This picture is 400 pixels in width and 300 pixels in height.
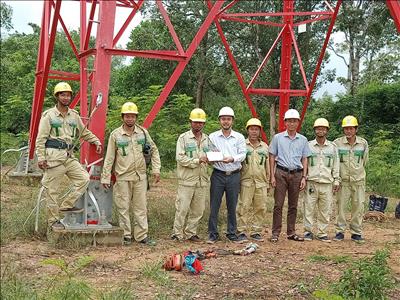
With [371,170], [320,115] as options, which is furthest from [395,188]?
[320,115]

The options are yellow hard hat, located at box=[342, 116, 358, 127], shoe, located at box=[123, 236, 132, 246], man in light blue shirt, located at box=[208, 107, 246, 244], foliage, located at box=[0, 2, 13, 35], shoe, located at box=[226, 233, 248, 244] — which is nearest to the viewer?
shoe, located at box=[123, 236, 132, 246]

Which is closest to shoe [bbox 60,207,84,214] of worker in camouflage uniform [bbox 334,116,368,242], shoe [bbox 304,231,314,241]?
shoe [bbox 304,231,314,241]

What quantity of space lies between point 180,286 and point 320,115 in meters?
23.9

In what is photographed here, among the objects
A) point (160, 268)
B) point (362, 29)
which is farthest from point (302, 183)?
point (362, 29)

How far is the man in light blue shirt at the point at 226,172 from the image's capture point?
7.77 metres

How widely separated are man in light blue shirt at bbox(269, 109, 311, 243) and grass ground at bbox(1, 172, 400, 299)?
1.91 feet

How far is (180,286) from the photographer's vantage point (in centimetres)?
539

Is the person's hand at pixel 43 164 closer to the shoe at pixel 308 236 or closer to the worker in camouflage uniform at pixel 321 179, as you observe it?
the worker in camouflage uniform at pixel 321 179

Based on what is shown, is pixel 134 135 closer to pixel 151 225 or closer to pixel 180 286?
pixel 151 225

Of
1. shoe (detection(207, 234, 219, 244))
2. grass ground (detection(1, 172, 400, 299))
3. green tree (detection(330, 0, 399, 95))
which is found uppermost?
green tree (detection(330, 0, 399, 95))

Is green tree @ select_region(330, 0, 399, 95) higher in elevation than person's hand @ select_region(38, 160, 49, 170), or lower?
higher

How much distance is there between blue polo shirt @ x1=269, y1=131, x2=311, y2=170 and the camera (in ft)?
26.3

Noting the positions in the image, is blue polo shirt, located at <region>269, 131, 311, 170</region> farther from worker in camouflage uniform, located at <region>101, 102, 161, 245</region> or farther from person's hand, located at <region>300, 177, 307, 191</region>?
worker in camouflage uniform, located at <region>101, 102, 161, 245</region>

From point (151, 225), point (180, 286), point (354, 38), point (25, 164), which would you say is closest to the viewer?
point (180, 286)
